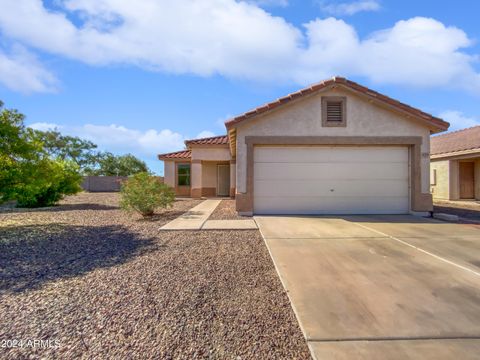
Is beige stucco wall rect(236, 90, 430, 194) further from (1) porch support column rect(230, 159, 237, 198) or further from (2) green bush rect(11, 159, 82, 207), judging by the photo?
(2) green bush rect(11, 159, 82, 207)

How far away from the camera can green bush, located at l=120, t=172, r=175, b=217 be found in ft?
31.2

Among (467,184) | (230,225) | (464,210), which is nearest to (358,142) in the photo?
(230,225)

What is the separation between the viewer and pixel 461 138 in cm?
1902

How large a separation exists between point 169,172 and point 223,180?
12.9 feet

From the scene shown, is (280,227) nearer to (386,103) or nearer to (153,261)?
(153,261)

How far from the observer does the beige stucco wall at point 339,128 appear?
10.1 m

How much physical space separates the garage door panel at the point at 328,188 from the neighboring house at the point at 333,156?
0.04m

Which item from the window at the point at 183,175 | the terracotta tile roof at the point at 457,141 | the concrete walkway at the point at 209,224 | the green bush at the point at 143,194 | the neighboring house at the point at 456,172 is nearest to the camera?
the concrete walkway at the point at 209,224

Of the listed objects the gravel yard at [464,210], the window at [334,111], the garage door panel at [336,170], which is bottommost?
the gravel yard at [464,210]

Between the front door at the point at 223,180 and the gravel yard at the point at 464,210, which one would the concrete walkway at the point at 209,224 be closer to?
the gravel yard at the point at 464,210

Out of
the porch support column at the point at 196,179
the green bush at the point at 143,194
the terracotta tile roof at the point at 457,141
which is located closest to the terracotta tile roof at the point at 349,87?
the green bush at the point at 143,194

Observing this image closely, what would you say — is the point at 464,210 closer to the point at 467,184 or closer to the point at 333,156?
the point at 467,184

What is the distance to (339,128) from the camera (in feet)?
33.3

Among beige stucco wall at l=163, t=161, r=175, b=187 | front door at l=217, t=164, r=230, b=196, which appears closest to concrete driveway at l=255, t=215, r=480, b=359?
front door at l=217, t=164, r=230, b=196
